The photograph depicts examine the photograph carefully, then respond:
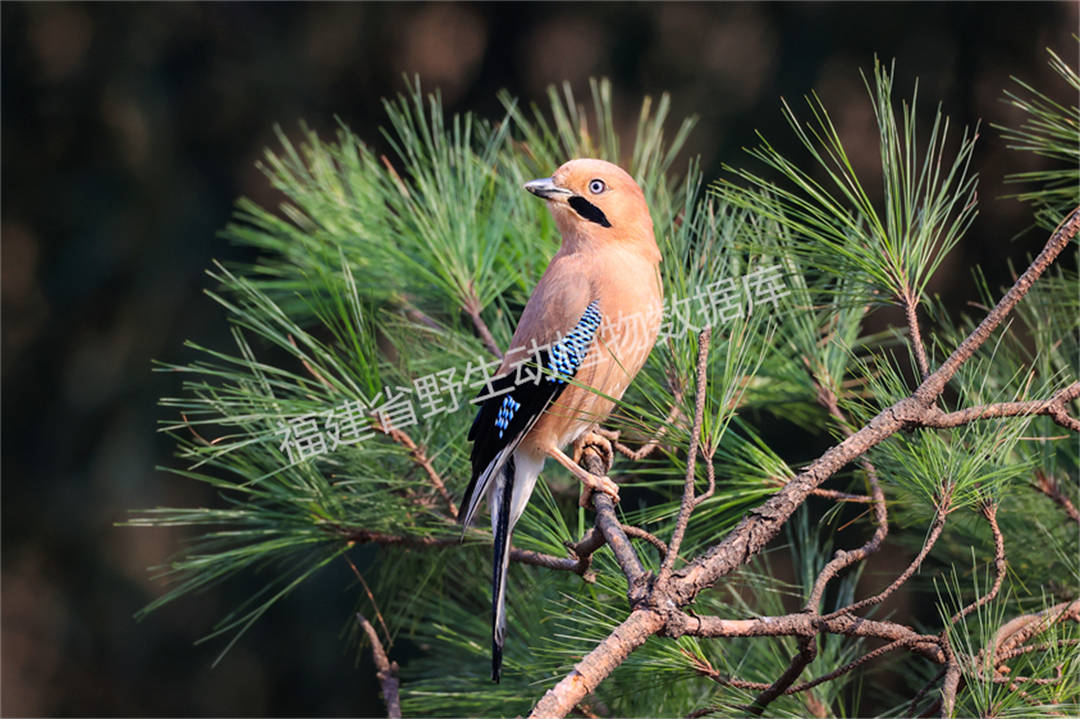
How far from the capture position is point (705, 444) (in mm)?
957

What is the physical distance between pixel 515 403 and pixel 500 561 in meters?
0.21

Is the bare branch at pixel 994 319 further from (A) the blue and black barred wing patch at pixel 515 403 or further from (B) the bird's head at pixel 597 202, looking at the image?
(B) the bird's head at pixel 597 202

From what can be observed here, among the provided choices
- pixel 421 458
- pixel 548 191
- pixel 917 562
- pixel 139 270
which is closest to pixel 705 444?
pixel 917 562

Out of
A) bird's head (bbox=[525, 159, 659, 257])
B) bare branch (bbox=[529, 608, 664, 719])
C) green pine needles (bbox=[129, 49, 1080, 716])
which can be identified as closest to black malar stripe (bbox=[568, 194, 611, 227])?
bird's head (bbox=[525, 159, 659, 257])

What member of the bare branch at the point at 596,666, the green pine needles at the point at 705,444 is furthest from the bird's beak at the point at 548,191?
the bare branch at the point at 596,666

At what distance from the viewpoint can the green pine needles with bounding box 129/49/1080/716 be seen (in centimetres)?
94

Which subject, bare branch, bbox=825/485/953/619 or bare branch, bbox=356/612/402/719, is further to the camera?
bare branch, bbox=356/612/402/719

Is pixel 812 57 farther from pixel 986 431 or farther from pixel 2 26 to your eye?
pixel 2 26

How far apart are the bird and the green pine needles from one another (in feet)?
0.15

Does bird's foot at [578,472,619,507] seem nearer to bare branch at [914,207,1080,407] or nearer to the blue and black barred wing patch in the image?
the blue and black barred wing patch

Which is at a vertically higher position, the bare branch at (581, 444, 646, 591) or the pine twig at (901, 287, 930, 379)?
the pine twig at (901, 287, 930, 379)

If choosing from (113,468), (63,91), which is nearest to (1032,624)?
(113,468)

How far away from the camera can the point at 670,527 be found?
1.20 meters

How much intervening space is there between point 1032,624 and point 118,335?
309cm
